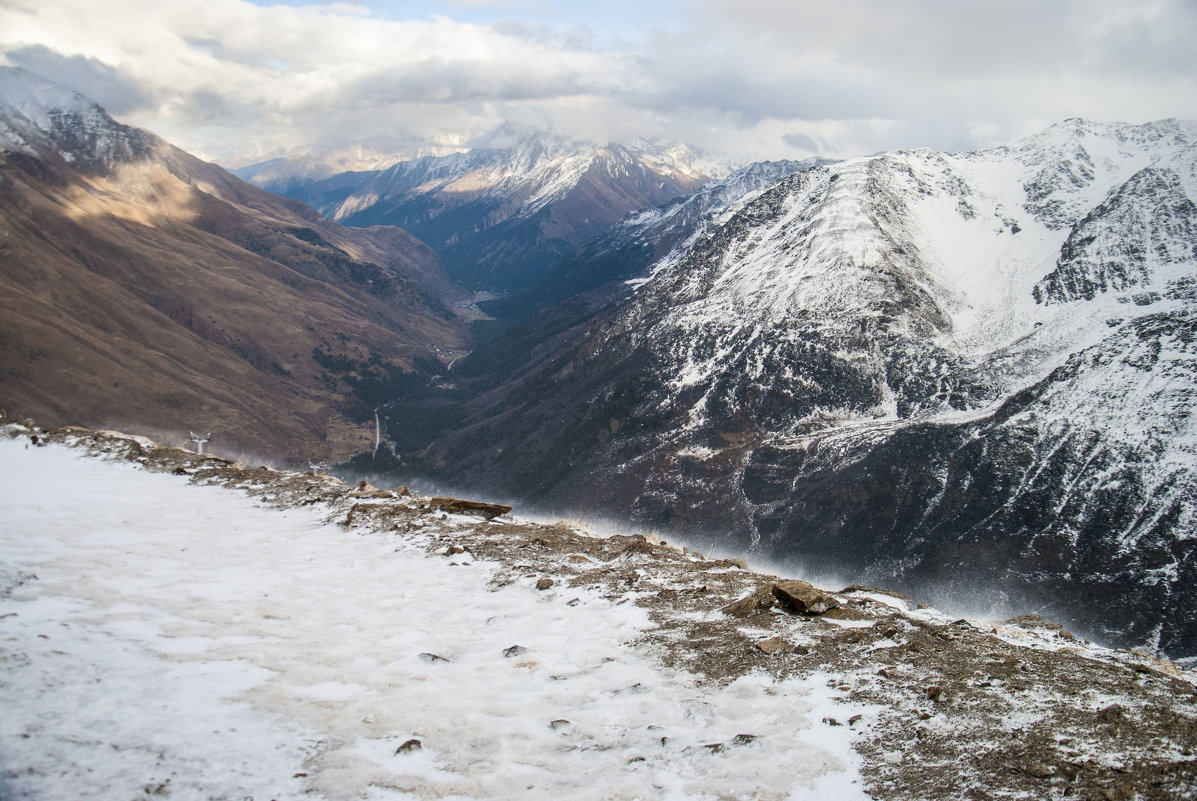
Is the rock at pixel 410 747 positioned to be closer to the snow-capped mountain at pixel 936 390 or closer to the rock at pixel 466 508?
the rock at pixel 466 508

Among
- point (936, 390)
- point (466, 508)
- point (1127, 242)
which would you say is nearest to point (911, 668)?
point (466, 508)

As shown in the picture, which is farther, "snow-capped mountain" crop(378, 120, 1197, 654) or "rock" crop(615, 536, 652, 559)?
"snow-capped mountain" crop(378, 120, 1197, 654)

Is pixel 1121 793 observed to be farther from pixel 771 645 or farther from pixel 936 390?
pixel 936 390

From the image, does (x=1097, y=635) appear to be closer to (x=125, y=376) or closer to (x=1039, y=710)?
(x=1039, y=710)

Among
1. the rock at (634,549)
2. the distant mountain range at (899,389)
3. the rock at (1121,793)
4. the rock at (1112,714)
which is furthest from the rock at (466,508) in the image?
the distant mountain range at (899,389)

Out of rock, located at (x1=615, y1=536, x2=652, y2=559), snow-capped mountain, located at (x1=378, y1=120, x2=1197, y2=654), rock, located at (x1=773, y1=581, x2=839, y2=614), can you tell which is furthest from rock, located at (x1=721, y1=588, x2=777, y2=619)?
snow-capped mountain, located at (x1=378, y1=120, x2=1197, y2=654)

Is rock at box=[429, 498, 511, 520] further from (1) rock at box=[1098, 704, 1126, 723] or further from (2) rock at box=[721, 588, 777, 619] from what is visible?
(1) rock at box=[1098, 704, 1126, 723]

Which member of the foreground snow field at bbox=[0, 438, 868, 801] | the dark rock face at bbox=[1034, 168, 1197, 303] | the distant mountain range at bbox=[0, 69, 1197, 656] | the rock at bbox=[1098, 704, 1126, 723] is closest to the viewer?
the foreground snow field at bbox=[0, 438, 868, 801]
